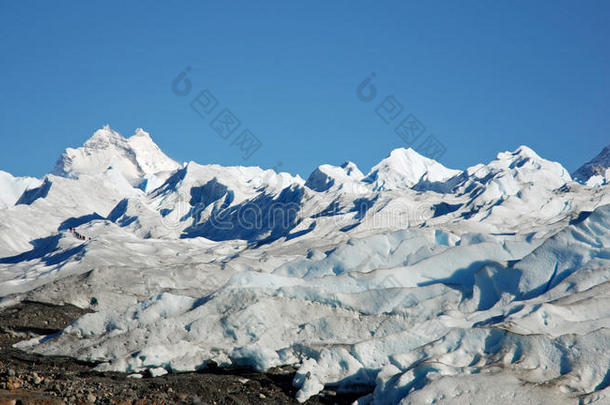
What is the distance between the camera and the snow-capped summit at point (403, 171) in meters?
137

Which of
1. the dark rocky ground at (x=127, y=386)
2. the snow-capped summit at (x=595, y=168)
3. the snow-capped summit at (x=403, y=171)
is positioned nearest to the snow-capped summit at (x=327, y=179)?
the snow-capped summit at (x=403, y=171)

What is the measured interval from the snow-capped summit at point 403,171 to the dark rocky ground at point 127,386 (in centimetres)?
11463

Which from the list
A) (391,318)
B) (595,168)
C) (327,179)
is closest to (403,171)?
(327,179)

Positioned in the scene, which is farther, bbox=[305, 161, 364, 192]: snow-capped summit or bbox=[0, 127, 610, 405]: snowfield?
bbox=[305, 161, 364, 192]: snow-capped summit

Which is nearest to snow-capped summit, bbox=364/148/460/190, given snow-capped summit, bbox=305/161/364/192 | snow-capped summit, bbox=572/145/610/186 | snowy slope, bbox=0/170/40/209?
snow-capped summit, bbox=305/161/364/192

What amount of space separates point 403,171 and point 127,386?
431 ft

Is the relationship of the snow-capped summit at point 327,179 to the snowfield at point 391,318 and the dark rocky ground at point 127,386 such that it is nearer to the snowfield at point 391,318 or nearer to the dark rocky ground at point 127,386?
the snowfield at point 391,318

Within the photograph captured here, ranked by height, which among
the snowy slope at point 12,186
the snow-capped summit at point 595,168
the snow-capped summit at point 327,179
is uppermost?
the snowy slope at point 12,186

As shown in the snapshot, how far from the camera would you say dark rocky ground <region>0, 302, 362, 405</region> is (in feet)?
49.4

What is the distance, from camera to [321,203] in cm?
10500

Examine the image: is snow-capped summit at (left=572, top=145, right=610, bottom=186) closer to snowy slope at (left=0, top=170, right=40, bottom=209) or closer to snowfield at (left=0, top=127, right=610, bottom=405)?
snowy slope at (left=0, top=170, right=40, bottom=209)

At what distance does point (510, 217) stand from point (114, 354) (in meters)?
68.7

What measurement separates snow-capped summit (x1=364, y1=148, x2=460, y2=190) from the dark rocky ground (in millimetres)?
114628

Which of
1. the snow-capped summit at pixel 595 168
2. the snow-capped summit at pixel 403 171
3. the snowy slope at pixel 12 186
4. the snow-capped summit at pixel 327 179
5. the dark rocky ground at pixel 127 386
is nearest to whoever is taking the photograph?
the dark rocky ground at pixel 127 386
